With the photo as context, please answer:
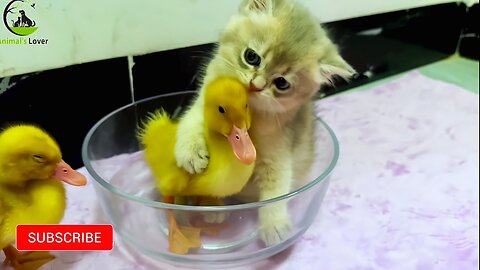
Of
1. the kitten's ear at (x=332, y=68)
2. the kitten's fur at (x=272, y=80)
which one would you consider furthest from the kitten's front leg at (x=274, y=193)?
the kitten's ear at (x=332, y=68)

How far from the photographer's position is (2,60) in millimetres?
478

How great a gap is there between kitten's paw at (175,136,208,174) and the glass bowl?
0.04m

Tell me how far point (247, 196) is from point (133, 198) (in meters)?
0.14

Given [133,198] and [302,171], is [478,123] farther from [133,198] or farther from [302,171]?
[133,198]

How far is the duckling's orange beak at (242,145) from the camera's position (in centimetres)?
47

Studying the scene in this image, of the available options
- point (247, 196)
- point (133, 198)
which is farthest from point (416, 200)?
point (133, 198)

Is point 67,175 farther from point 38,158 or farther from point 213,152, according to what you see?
point 213,152

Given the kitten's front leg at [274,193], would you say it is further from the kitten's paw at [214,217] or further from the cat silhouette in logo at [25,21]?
the cat silhouette in logo at [25,21]

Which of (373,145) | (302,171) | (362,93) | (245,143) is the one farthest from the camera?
(362,93)

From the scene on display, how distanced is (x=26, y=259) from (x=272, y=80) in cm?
28

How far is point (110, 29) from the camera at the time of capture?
23.3 inches

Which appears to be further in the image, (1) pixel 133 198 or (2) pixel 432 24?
(2) pixel 432 24

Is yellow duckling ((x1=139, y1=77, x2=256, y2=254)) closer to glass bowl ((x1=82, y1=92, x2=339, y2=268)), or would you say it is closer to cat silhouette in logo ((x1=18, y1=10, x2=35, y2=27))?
glass bowl ((x1=82, y1=92, x2=339, y2=268))

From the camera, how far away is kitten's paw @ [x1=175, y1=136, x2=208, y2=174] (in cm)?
49
